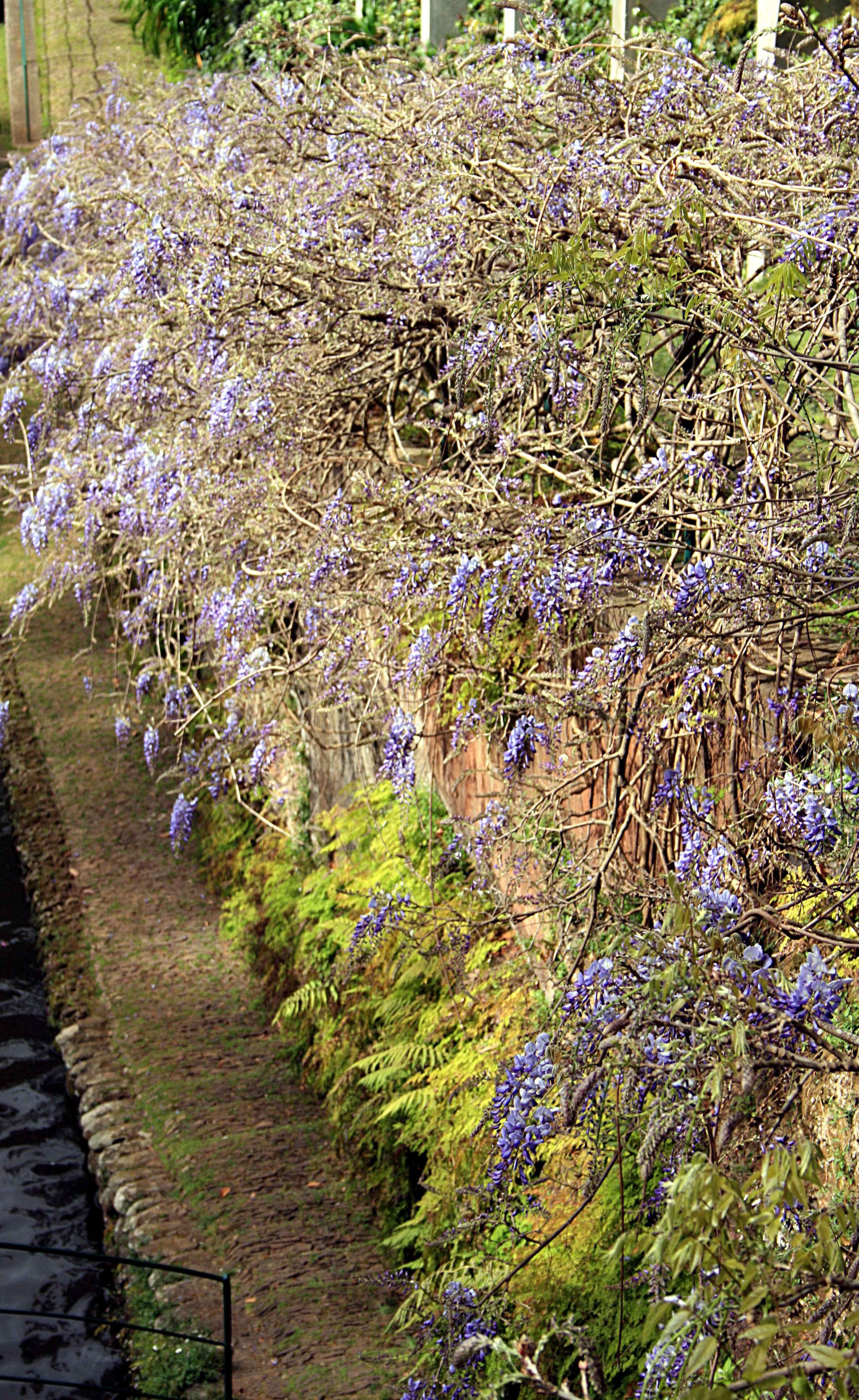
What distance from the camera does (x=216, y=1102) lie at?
685cm

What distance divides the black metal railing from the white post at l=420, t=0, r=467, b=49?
7.29 metres

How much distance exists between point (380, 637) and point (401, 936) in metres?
1.62

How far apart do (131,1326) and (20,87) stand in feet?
55.4

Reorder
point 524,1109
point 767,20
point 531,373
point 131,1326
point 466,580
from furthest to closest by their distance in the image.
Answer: point 767,20 < point 131,1326 < point 466,580 < point 531,373 < point 524,1109

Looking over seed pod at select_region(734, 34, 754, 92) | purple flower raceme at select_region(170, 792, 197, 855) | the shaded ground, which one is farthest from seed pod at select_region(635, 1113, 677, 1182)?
the shaded ground

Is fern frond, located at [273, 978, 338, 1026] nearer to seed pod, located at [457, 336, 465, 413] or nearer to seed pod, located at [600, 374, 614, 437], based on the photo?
seed pod, located at [457, 336, 465, 413]

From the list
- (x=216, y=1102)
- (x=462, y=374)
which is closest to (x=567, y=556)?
(x=462, y=374)

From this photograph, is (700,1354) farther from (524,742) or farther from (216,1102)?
(216,1102)

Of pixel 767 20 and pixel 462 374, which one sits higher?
pixel 767 20

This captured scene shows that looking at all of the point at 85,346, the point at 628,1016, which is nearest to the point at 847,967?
the point at 628,1016

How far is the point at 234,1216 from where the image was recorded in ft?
19.8

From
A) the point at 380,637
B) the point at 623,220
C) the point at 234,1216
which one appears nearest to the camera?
the point at 623,220

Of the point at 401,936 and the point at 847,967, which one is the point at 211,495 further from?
the point at 847,967

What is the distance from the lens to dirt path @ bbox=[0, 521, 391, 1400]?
540 cm
